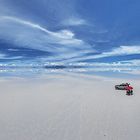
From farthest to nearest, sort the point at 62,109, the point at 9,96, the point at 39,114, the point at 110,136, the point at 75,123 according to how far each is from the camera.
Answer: the point at 9,96 → the point at 62,109 → the point at 39,114 → the point at 75,123 → the point at 110,136

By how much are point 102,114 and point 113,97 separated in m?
10.3

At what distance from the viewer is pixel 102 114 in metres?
25.3

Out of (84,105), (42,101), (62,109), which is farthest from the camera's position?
(42,101)

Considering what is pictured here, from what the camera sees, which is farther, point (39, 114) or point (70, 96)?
point (70, 96)

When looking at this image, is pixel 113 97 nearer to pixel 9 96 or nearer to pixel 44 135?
pixel 9 96

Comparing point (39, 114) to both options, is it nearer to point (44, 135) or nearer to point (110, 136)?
point (44, 135)

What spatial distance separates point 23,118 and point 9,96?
12.3m

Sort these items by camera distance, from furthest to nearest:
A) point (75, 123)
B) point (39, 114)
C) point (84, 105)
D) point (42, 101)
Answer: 1. point (42, 101)
2. point (84, 105)
3. point (39, 114)
4. point (75, 123)

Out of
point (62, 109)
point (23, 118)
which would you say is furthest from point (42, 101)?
point (23, 118)

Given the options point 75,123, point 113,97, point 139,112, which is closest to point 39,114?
point 75,123

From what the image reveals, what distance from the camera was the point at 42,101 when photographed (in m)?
31.7

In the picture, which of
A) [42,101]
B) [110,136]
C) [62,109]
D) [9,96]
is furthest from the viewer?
[9,96]

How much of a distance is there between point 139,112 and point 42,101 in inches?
469

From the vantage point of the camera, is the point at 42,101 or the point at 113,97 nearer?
the point at 42,101
